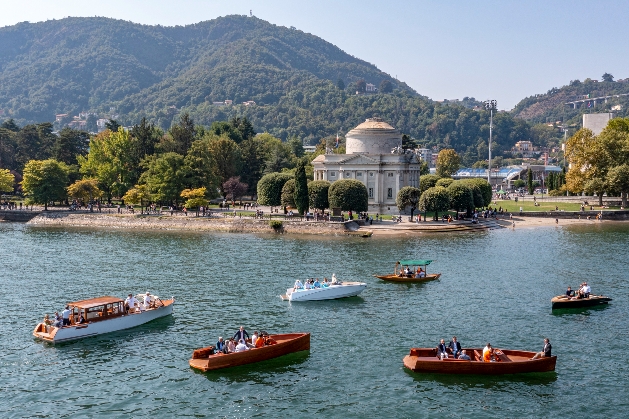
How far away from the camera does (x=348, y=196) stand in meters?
98.4

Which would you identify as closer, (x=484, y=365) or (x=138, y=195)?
(x=484, y=365)

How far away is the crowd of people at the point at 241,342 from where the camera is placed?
37844mm

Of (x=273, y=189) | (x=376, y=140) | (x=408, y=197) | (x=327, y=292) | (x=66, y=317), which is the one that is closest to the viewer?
(x=66, y=317)

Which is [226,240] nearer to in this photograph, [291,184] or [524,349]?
[291,184]

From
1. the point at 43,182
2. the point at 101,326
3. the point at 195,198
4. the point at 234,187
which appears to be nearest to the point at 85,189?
the point at 43,182

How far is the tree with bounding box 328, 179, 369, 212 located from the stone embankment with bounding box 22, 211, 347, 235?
7.01 meters

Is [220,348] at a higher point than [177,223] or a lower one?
lower

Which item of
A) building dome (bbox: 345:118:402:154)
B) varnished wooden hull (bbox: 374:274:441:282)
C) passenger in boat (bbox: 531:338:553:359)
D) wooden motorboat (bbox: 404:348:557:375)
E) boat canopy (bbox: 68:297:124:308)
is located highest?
building dome (bbox: 345:118:402:154)

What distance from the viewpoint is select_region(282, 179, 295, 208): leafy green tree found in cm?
10231

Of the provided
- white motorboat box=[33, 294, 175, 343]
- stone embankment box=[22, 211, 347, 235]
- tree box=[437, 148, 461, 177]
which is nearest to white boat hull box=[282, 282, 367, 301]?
white motorboat box=[33, 294, 175, 343]

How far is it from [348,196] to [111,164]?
43945mm

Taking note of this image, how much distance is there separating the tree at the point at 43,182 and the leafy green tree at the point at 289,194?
38.1 m

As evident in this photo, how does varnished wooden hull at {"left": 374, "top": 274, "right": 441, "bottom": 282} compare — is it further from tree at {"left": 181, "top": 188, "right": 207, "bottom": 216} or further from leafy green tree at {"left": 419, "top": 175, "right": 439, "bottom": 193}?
leafy green tree at {"left": 419, "top": 175, "right": 439, "bottom": 193}

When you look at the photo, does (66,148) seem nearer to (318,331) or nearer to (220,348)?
(318,331)
